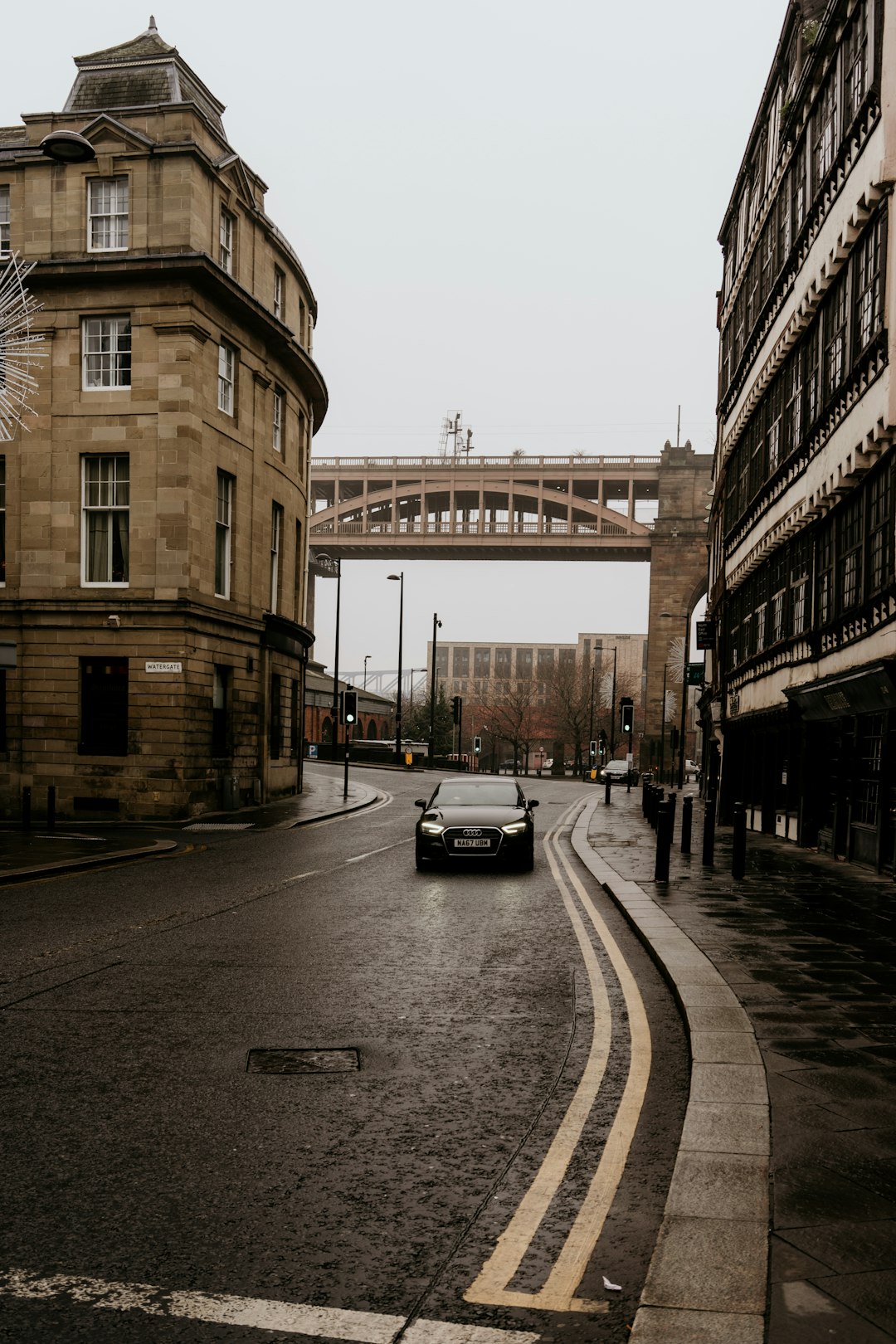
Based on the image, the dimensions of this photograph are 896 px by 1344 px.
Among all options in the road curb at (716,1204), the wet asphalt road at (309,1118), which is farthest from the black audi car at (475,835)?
the road curb at (716,1204)

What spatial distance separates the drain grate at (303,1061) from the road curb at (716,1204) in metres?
1.78

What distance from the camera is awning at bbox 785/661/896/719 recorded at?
14203 millimetres

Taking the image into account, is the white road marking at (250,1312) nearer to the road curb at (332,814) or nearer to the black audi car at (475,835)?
the black audi car at (475,835)

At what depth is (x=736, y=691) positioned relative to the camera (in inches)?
1171

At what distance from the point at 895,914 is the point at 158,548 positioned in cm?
1901

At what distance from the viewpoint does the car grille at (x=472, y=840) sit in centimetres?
1630

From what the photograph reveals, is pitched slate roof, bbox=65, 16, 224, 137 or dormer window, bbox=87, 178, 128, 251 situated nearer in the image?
dormer window, bbox=87, 178, 128, 251

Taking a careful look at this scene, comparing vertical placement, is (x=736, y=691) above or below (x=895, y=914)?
above

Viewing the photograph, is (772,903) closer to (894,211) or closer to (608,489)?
(894,211)

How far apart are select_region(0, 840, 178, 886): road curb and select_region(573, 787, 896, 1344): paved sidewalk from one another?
8.05 m

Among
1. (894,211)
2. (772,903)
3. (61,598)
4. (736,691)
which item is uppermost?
(894,211)

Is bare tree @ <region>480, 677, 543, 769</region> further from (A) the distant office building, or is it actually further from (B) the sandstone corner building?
(B) the sandstone corner building

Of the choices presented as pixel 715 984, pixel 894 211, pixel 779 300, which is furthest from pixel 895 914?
pixel 779 300

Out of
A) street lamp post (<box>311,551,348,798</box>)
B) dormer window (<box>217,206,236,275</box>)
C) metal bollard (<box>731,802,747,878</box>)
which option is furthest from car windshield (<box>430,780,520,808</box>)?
street lamp post (<box>311,551,348,798</box>)
